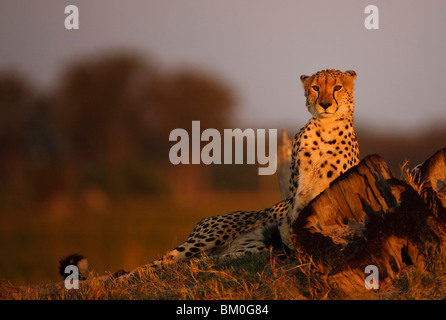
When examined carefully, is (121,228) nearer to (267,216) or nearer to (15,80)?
(15,80)

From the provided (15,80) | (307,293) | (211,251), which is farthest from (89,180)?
(307,293)

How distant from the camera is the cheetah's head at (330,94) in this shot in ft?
12.5

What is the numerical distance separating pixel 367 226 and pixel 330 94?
1.11 m

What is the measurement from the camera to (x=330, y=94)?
12.6 ft

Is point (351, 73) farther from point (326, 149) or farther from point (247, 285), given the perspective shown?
point (247, 285)

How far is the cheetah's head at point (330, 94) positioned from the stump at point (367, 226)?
76cm

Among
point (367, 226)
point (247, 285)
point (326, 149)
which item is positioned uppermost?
point (326, 149)

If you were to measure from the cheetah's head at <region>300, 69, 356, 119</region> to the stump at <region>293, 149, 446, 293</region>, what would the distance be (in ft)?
2.50

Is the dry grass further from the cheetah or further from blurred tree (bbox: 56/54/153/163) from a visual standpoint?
blurred tree (bbox: 56/54/153/163)

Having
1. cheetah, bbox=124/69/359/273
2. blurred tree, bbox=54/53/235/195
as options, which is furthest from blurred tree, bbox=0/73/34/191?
cheetah, bbox=124/69/359/273

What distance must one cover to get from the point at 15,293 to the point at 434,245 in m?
2.45

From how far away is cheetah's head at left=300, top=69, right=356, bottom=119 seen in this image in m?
3.80

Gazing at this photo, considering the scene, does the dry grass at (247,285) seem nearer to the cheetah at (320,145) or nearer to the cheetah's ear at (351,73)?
the cheetah at (320,145)

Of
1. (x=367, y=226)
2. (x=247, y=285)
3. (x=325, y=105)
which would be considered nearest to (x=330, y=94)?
(x=325, y=105)
